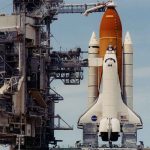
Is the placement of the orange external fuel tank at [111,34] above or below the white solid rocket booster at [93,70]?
above

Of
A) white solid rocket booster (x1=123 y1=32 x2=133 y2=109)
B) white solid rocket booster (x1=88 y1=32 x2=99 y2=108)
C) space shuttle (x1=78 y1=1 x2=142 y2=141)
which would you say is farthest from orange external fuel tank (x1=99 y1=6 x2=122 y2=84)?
white solid rocket booster (x1=88 y1=32 x2=99 y2=108)

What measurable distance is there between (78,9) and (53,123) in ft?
62.6

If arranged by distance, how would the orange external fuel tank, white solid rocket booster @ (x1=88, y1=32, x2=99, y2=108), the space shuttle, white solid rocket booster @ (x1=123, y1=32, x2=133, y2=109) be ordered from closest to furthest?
1. the space shuttle
2. the orange external fuel tank
3. white solid rocket booster @ (x1=123, y1=32, x2=133, y2=109)
4. white solid rocket booster @ (x1=88, y1=32, x2=99, y2=108)

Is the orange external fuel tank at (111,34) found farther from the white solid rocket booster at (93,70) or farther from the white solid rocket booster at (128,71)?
the white solid rocket booster at (93,70)

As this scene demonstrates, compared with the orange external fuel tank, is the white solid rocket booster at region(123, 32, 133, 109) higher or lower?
lower

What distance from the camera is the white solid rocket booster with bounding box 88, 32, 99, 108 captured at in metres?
108

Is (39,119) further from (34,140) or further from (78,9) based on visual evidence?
(78,9)

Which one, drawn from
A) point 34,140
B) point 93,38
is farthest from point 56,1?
point 34,140

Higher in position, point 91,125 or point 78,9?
point 78,9

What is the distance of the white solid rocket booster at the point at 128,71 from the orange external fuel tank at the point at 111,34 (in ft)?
4.28

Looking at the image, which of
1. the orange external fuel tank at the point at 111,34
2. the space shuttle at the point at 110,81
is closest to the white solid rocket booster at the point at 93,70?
the space shuttle at the point at 110,81

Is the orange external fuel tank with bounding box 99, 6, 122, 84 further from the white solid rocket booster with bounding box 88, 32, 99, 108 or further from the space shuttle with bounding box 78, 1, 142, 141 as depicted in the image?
the white solid rocket booster with bounding box 88, 32, 99, 108

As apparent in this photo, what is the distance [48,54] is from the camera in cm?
11719

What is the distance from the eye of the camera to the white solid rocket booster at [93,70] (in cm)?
10802
